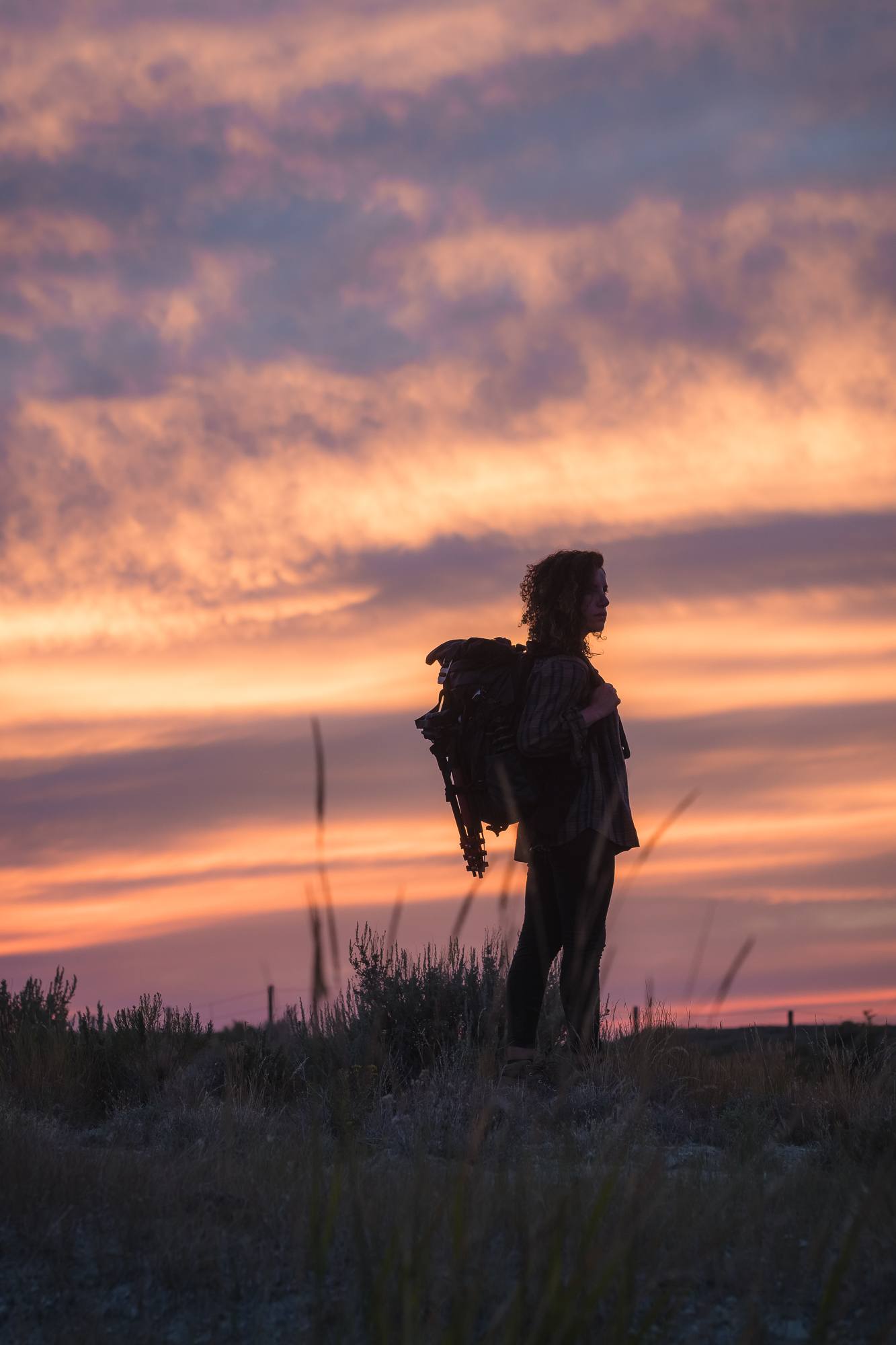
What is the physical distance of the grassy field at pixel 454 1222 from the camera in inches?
117

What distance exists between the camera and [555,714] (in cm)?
638

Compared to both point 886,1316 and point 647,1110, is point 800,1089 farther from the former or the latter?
point 886,1316

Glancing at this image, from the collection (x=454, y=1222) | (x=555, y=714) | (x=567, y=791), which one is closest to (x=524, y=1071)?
(x=567, y=791)

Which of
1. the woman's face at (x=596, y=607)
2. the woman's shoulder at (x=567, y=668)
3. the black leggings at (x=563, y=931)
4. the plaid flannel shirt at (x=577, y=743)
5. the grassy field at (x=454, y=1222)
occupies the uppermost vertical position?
the woman's face at (x=596, y=607)

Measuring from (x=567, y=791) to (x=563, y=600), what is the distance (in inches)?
40.2

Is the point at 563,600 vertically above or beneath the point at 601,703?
above

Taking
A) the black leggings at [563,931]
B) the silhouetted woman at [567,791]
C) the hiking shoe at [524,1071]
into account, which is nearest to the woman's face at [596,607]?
the silhouetted woman at [567,791]

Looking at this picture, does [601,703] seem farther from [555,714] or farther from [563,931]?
[563,931]

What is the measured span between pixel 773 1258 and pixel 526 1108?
2.46 metres

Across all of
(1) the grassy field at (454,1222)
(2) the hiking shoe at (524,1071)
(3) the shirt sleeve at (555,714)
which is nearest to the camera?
(1) the grassy field at (454,1222)

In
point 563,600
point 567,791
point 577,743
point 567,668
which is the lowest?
point 567,791

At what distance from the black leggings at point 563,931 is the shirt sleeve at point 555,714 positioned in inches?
18.9

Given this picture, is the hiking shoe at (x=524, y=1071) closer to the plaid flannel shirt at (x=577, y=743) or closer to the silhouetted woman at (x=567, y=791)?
the silhouetted woman at (x=567, y=791)

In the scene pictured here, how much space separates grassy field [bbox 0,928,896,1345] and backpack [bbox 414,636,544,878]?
133cm
